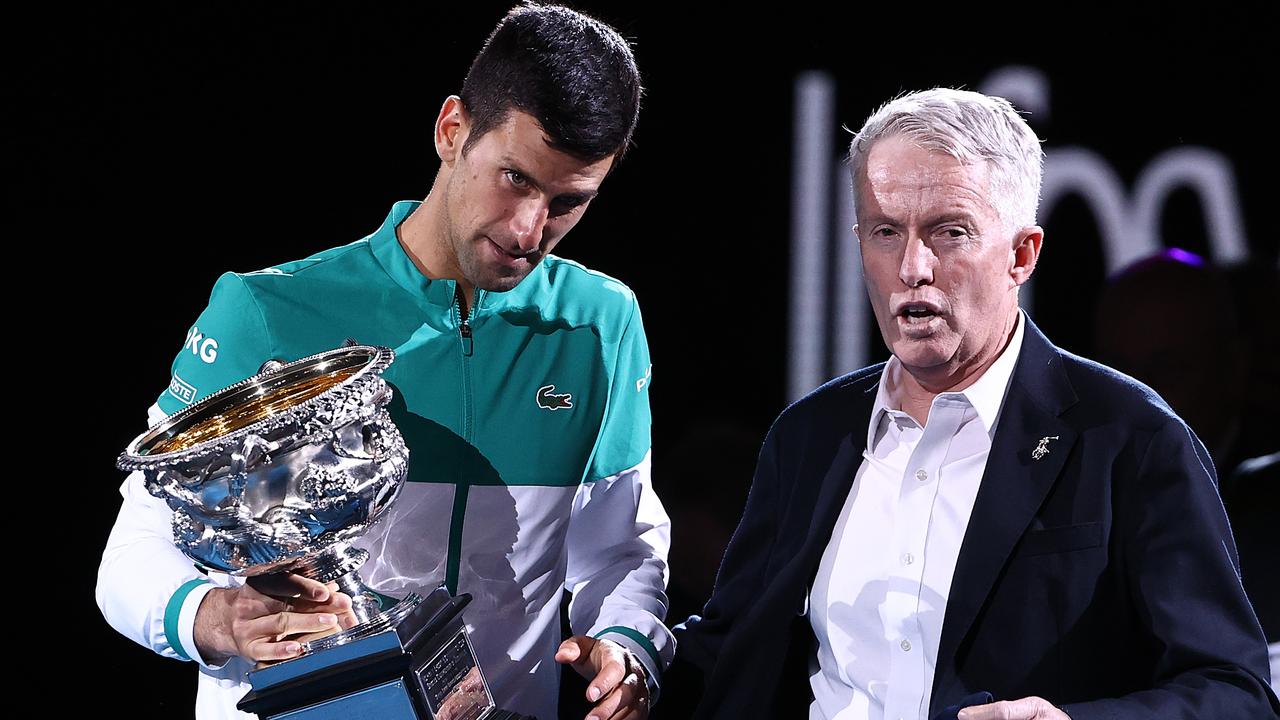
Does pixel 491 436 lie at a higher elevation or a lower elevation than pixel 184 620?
higher

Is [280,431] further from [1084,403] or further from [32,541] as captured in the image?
[32,541]

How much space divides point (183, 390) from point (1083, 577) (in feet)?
4.20

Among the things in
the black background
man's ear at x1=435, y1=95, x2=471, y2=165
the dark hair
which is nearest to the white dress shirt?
the dark hair

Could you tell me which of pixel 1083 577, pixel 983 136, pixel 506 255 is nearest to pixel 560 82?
pixel 506 255

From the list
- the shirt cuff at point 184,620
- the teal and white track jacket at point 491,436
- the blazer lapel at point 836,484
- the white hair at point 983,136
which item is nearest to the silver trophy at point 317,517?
the shirt cuff at point 184,620

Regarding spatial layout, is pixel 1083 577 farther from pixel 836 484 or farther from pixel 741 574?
pixel 741 574

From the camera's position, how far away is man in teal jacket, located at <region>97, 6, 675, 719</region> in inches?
69.5

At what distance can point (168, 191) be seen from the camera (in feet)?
8.98

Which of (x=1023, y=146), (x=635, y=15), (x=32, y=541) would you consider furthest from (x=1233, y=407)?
(x=32, y=541)

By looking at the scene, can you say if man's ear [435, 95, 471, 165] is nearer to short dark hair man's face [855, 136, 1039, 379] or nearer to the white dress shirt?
short dark hair man's face [855, 136, 1039, 379]

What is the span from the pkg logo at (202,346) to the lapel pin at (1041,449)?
117 cm

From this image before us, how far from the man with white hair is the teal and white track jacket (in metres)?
0.30

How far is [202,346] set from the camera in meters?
1.82

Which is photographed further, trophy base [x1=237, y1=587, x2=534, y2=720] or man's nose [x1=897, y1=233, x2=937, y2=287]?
man's nose [x1=897, y1=233, x2=937, y2=287]
